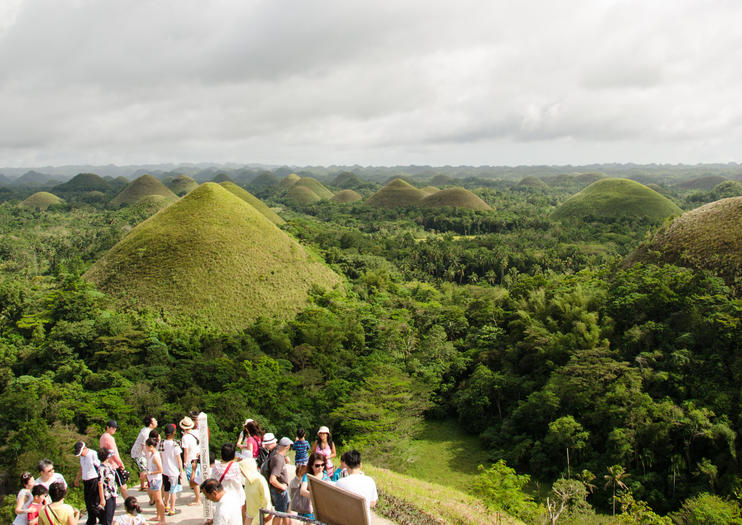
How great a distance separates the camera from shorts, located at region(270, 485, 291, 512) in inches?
232

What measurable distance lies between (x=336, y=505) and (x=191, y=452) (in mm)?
3785

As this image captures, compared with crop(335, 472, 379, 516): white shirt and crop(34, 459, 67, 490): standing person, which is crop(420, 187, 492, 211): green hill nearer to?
crop(335, 472, 379, 516): white shirt

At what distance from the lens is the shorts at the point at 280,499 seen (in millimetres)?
5891

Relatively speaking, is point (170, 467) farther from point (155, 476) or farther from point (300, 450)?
point (300, 450)

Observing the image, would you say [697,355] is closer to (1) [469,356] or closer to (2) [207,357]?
(1) [469,356]

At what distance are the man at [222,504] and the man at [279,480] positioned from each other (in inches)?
36.9

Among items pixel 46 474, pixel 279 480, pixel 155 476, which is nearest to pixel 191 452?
pixel 155 476

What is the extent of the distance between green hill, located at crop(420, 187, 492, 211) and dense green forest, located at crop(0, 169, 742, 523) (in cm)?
6018

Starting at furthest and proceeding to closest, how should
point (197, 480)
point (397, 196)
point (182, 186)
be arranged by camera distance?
point (182, 186)
point (397, 196)
point (197, 480)

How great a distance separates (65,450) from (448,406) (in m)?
14.8

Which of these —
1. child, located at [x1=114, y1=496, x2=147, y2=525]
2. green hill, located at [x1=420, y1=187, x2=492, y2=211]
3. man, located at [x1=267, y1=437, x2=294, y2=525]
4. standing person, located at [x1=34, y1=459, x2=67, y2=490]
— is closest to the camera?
child, located at [x1=114, y1=496, x2=147, y2=525]

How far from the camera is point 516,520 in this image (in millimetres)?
9891

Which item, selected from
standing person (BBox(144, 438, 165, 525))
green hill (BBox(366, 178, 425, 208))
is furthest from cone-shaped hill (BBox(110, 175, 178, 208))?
standing person (BBox(144, 438, 165, 525))

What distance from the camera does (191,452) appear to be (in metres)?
7.29
